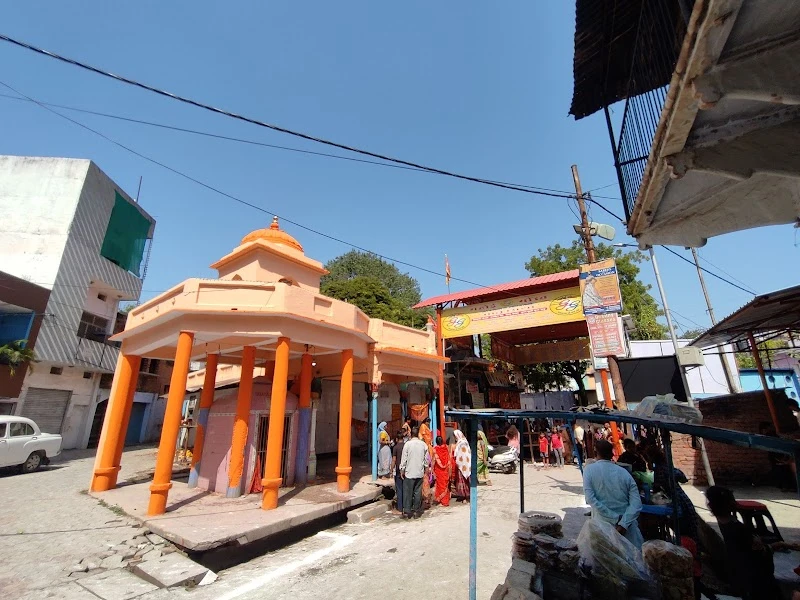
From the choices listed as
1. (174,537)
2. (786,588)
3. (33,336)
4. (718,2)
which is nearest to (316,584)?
(174,537)

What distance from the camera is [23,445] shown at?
1266 centimetres

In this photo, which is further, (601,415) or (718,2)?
(601,415)

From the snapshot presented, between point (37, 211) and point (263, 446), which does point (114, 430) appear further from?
point (37, 211)

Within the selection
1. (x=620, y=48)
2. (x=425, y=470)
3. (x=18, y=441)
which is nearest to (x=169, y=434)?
(x=425, y=470)

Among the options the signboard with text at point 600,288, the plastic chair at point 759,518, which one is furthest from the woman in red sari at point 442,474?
the signboard with text at point 600,288

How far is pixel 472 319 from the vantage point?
14.7 m

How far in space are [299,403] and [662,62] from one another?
10.4m

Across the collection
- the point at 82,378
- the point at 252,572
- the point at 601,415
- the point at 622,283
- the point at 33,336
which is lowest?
the point at 252,572

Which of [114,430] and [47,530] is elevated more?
[114,430]

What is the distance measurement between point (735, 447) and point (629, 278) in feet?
58.7

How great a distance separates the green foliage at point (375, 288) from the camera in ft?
84.4

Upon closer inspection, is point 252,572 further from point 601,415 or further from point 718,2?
point 718,2

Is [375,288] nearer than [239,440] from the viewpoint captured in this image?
No

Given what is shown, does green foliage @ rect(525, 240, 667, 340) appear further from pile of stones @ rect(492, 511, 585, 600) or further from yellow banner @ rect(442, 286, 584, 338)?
pile of stones @ rect(492, 511, 585, 600)
